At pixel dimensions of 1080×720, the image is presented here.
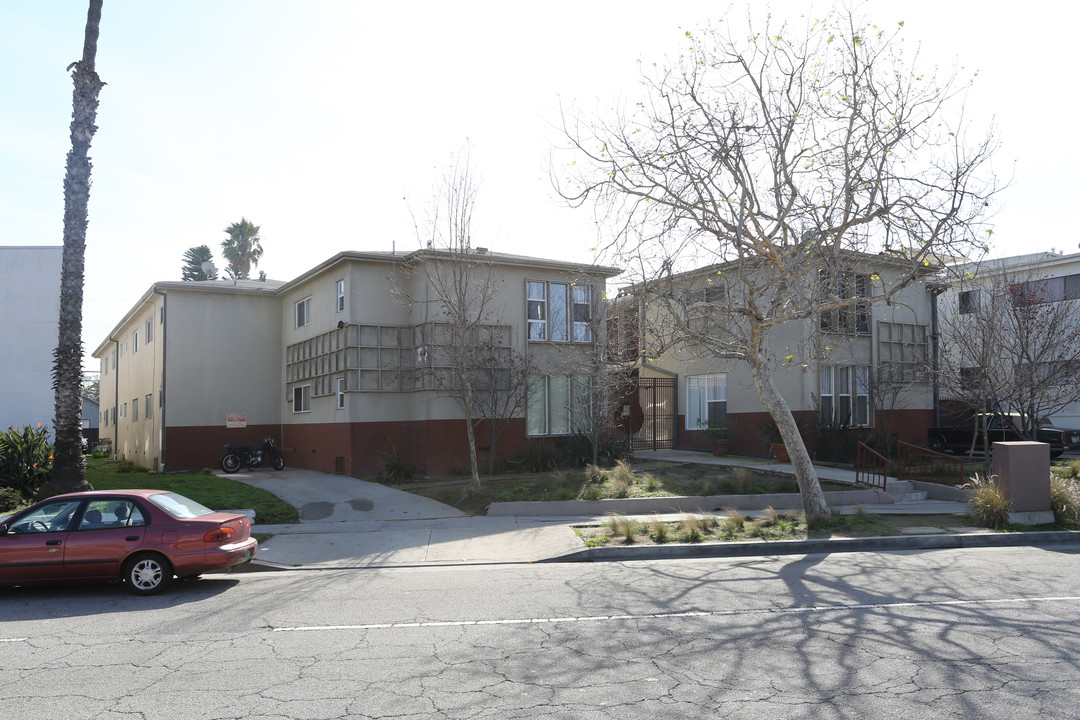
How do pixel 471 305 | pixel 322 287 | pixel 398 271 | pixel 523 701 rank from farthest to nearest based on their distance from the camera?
pixel 322 287
pixel 398 271
pixel 471 305
pixel 523 701

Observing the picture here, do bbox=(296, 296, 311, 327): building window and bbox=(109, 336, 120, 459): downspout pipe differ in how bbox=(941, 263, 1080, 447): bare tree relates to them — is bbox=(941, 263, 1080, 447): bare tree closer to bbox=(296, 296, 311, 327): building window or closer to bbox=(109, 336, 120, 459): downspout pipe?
bbox=(296, 296, 311, 327): building window

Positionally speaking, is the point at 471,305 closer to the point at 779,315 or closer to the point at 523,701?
the point at 779,315

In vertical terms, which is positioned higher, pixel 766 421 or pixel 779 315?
pixel 779 315

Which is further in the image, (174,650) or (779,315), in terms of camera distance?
(779,315)

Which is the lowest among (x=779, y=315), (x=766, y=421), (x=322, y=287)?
(x=766, y=421)

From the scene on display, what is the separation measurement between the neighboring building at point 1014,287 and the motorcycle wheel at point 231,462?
65.4 feet

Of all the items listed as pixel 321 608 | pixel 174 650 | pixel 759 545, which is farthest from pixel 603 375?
pixel 174 650

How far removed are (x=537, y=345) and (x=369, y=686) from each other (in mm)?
16920

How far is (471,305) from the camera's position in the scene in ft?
63.6

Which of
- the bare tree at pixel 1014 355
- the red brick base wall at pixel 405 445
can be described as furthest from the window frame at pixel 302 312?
the bare tree at pixel 1014 355

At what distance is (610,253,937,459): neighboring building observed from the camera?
74.5 ft

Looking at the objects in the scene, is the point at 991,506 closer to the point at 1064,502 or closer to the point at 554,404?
the point at 1064,502

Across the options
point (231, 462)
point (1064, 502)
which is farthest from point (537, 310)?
point (1064, 502)

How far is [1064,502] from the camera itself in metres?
13.5
